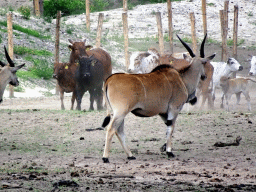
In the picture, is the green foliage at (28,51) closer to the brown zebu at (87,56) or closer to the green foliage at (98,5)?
the brown zebu at (87,56)

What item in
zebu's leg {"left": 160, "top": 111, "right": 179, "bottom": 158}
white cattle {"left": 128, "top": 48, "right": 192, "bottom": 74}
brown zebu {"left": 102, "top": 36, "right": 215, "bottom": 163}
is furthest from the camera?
white cattle {"left": 128, "top": 48, "right": 192, "bottom": 74}

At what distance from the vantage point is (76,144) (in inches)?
388

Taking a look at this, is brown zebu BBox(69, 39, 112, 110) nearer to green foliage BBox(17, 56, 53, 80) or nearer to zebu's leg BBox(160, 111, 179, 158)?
zebu's leg BBox(160, 111, 179, 158)

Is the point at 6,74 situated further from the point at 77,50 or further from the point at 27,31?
the point at 27,31

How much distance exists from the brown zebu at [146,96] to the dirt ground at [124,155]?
51 cm

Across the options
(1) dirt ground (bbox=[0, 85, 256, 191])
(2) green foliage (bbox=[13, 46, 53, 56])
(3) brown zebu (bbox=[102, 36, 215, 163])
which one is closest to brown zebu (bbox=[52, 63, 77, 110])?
(1) dirt ground (bbox=[0, 85, 256, 191])

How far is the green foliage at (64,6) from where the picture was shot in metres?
44.1

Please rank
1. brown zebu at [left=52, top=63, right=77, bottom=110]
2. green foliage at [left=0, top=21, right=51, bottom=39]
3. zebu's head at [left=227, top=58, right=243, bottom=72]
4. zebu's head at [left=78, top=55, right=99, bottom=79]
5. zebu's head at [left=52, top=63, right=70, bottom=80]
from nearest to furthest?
zebu's head at [left=78, top=55, right=99, bottom=79] < brown zebu at [left=52, top=63, right=77, bottom=110] < zebu's head at [left=52, top=63, right=70, bottom=80] < zebu's head at [left=227, top=58, right=243, bottom=72] < green foliage at [left=0, top=21, right=51, bottom=39]

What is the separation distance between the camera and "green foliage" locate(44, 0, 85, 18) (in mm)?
44081

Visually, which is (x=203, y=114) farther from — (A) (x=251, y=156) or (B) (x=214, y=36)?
(B) (x=214, y=36)

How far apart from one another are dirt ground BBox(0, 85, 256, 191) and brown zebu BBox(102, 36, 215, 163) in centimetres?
51

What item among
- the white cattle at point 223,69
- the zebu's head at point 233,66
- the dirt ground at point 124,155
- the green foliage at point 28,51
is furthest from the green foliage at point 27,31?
the dirt ground at point 124,155

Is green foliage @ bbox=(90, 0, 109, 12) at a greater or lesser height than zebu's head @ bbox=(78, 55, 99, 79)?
greater

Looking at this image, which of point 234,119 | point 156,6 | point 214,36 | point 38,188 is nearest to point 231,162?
point 38,188
